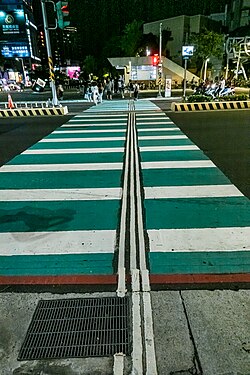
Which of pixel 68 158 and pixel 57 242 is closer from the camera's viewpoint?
pixel 57 242

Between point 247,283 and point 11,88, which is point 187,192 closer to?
point 247,283

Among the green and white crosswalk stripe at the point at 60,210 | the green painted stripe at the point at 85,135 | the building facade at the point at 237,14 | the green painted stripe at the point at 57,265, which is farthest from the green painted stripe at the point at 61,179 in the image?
the building facade at the point at 237,14

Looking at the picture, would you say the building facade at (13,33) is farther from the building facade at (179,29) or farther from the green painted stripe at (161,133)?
the green painted stripe at (161,133)

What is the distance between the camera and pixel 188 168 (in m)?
7.23

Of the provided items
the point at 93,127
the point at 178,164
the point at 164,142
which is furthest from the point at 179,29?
the point at 178,164

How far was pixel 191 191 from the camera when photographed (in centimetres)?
588

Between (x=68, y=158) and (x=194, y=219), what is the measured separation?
472cm

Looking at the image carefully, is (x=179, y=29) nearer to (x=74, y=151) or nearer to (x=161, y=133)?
(x=161, y=133)

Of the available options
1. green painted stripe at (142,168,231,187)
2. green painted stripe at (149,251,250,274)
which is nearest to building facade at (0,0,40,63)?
green painted stripe at (142,168,231,187)

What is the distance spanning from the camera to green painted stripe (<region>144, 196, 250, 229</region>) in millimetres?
4645

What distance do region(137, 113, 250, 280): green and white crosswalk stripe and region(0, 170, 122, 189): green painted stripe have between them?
31.5 inches

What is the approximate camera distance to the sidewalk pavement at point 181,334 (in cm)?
236

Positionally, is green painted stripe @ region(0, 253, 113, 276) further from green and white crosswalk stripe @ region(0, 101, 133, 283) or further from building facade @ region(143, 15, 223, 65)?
building facade @ region(143, 15, 223, 65)

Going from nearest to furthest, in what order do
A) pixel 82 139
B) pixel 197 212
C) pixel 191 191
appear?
pixel 197 212 → pixel 191 191 → pixel 82 139
